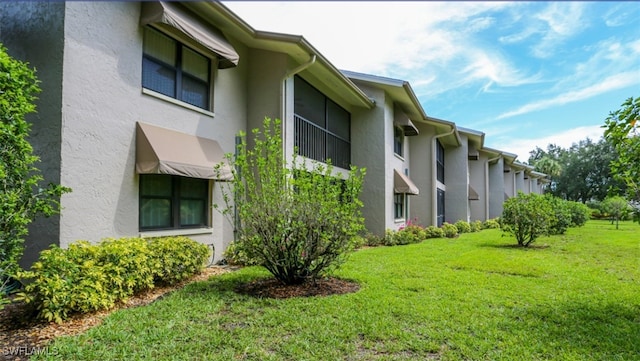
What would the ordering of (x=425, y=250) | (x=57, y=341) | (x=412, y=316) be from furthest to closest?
(x=425, y=250)
(x=412, y=316)
(x=57, y=341)

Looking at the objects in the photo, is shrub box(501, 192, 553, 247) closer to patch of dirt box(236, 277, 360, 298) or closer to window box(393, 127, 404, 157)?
window box(393, 127, 404, 157)

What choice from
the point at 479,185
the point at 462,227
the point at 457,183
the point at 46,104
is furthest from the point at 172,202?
the point at 479,185

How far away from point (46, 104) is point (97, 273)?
3312 mm

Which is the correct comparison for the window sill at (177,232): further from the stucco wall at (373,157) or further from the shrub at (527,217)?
the shrub at (527,217)

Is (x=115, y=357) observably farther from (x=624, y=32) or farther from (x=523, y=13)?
(x=624, y=32)

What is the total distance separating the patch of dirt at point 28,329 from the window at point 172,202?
97.1 inches

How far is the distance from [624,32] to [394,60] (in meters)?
1.67

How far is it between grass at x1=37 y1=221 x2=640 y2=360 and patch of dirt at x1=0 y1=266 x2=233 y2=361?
255mm

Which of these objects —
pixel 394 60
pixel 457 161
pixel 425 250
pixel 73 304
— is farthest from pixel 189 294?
pixel 457 161

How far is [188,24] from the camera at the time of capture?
8.14m

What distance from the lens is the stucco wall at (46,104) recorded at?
6.54m

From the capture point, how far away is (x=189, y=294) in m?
6.68

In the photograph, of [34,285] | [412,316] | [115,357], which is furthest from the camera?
[412,316]

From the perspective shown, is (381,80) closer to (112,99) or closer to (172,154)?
(172,154)
